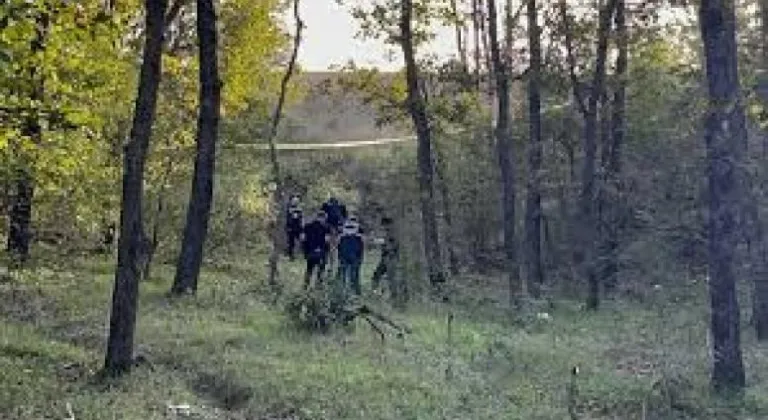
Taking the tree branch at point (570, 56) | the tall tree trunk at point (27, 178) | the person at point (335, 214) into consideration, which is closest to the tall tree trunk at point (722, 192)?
the tall tree trunk at point (27, 178)

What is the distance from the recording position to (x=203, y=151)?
70.1ft

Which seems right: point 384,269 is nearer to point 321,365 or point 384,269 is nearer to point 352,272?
point 352,272

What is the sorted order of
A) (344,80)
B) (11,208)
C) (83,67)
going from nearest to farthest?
(83,67), (11,208), (344,80)

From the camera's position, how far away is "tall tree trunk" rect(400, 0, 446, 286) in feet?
94.7

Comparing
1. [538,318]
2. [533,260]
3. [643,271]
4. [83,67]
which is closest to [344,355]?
[83,67]

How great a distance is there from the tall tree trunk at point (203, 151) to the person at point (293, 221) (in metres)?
12.1

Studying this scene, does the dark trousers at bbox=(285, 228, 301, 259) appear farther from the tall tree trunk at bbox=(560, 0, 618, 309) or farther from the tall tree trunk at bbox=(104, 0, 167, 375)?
the tall tree trunk at bbox=(104, 0, 167, 375)

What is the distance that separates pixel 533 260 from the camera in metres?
33.3

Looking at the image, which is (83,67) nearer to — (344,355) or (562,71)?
(344,355)

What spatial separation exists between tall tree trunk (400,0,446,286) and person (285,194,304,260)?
18.0 feet

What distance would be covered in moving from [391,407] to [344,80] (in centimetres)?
1839

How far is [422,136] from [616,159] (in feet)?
24.2

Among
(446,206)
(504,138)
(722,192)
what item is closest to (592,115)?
(504,138)

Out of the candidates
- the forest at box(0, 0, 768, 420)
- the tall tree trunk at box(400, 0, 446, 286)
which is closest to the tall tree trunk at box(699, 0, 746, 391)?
the forest at box(0, 0, 768, 420)
